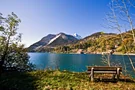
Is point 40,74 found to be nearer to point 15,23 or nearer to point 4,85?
point 4,85

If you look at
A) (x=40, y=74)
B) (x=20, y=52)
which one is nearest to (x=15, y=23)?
(x=20, y=52)

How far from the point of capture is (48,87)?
30.2 feet

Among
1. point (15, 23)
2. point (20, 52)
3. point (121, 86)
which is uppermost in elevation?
point (15, 23)

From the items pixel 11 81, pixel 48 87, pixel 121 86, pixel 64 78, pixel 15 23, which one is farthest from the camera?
pixel 15 23

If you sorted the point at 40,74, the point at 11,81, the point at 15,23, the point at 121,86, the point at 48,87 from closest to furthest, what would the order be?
1. the point at 48,87
2. the point at 121,86
3. the point at 11,81
4. the point at 40,74
5. the point at 15,23

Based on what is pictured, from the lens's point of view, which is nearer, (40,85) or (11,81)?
(40,85)

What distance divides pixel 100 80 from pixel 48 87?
375 cm

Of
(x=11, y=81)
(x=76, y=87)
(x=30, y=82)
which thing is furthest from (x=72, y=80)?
(x=11, y=81)

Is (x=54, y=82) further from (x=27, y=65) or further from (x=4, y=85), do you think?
(x=27, y=65)

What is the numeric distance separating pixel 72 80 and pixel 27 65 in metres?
11.1

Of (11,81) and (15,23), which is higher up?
(15,23)

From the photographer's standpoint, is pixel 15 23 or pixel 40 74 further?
pixel 15 23

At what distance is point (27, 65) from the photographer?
2077 cm

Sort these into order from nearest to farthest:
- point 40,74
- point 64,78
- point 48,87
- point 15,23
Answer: point 48,87 < point 64,78 < point 40,74 < point 15,23
